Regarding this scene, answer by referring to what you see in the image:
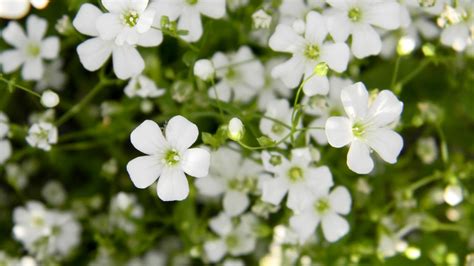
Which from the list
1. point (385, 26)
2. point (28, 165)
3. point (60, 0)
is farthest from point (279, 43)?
point (28, 165)

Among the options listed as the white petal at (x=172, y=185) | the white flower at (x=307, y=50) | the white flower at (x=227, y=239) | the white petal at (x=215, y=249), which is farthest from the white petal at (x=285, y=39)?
the white petal at (x=215, y=249)

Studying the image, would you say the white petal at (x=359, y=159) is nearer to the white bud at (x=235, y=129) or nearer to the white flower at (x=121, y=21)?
the white bud at (x=235, y=129)

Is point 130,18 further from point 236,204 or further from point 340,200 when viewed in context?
point 340,200

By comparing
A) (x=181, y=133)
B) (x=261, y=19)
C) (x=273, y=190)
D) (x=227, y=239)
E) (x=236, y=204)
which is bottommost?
(x=227, y=239)

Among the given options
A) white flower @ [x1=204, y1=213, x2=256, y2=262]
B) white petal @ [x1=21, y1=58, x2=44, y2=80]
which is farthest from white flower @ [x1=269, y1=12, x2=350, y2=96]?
white petal @ [x1=21, y1=58, x2=44, y2=80]

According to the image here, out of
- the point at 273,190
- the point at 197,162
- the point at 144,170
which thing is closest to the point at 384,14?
the point at 273,190

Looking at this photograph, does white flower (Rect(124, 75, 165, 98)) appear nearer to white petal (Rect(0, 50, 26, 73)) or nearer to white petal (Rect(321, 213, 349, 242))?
white petal (Rect(0, 50, 26, 73))

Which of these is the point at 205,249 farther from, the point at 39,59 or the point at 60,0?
the point at 60,0
